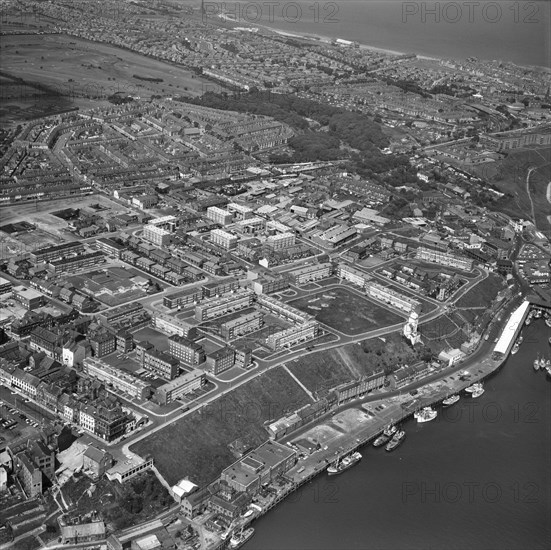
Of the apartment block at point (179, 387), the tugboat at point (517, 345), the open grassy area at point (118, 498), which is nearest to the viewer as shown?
the open grassy area at point (118, 498)

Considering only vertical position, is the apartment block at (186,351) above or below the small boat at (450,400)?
above

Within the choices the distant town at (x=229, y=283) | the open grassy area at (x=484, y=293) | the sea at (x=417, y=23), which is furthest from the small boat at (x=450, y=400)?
the sea at (x=417, y=23)

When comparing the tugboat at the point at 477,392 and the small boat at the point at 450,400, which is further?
the tugboat at the point at 477,392

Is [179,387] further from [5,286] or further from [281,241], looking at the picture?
[281,241]

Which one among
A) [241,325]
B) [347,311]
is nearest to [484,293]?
[347,311]

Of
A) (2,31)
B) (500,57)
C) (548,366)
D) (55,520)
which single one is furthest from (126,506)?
A: (500,57)

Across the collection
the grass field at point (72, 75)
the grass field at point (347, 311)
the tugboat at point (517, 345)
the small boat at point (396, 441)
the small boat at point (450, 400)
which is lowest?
the tugboat at point (517, 345)

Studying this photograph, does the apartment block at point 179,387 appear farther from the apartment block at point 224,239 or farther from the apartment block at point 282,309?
the apartment block at point 224,239
